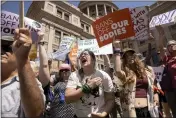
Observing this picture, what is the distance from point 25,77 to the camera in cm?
119

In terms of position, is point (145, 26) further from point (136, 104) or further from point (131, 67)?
point (136, 104)

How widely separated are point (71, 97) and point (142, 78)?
3.82 feet

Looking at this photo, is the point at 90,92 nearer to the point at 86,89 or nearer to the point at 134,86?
the point at 86,89

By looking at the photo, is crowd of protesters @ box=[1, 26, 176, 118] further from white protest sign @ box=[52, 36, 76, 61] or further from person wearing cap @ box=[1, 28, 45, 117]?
white protest sign @ box=[52, 36, 76, 61]

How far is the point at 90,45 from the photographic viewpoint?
246 inches

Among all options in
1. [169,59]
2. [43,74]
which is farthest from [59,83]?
[169,59]

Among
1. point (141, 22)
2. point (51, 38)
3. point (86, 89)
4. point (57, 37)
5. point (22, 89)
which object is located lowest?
point (86, 89)

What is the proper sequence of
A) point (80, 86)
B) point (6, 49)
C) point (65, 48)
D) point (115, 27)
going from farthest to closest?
point (65, 48), point (115, 27), point (80, 86), point (6, 49)

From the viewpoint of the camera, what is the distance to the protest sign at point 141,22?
4930 millimetres

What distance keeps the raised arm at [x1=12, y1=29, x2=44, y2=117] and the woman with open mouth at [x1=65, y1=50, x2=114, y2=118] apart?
94cm

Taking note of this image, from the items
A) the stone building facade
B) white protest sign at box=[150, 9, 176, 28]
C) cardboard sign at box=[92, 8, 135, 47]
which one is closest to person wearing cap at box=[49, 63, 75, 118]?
cardboard sign at box=[92, 8, 135, 47]

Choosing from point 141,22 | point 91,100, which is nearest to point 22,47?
point 91,100

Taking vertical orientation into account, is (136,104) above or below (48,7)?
below

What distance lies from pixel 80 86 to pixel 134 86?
0.86 metres
